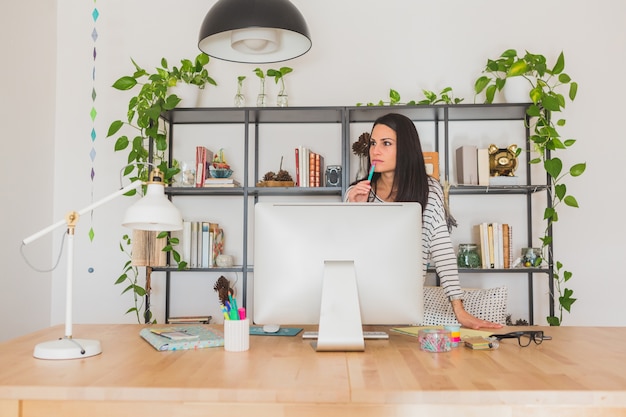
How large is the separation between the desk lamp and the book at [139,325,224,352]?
6.4 inches

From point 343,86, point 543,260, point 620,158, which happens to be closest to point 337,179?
point 343,86

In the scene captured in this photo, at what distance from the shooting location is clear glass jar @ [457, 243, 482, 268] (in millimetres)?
3514

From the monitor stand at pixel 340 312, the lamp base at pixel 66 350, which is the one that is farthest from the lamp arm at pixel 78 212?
the monitor stand at pixel 340 312

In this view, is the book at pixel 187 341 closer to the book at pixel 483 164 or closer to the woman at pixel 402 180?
the woman at pixel 402 180

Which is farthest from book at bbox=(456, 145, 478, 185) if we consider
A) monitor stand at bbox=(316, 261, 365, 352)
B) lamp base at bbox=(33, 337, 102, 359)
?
lamp base at bbox=(33, 337, 102, 359)

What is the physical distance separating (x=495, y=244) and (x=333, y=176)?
107cm

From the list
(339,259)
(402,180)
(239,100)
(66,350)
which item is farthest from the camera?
(239,100)

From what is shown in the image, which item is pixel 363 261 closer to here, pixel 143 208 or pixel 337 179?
pixel 143 208

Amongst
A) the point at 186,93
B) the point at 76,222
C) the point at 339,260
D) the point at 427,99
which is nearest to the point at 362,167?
the point at 427,99

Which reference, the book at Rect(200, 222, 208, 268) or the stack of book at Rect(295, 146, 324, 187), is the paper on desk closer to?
the stack of book at Rect(295, 146, 324, 187)

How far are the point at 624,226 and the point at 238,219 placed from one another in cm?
250

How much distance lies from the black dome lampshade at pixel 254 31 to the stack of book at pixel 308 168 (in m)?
1.11

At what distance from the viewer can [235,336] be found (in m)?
1.63

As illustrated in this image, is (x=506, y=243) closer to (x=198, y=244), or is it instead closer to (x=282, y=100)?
(x=282, y=100)
